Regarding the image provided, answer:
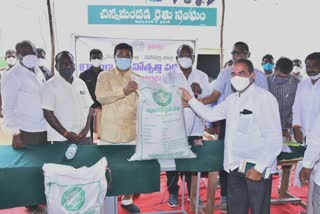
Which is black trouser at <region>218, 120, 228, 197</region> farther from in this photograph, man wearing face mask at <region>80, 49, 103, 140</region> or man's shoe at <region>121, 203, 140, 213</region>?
man wearing face mask at <region>80, 49, 103, 140</region>

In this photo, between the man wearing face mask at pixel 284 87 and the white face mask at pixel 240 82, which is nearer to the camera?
the white face mask at pixel 240 82

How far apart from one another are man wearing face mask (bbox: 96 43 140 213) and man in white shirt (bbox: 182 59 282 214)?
2.40 ft

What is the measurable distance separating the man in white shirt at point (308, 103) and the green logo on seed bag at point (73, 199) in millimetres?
1867

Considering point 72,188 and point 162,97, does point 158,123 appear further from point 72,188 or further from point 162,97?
point 72,188

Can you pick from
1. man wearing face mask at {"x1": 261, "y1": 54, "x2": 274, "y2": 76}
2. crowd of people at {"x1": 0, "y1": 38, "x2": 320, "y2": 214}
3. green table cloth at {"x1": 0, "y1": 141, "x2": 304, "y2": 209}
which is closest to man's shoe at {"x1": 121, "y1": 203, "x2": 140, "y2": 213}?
crowd of people at {"x1": 0, "y1": 38, "x2": 320, "y2": 214}

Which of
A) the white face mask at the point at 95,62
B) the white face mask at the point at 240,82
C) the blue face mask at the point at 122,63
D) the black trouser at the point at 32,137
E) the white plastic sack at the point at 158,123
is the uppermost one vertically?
the white face mask at the point at 95,62

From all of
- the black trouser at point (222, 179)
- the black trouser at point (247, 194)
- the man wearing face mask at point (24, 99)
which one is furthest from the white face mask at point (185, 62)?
the man wearing face mask at point (24, 99)

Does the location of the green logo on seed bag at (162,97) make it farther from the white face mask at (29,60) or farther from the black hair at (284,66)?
the black hair at (284,66)

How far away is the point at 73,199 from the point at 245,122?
3.50ft

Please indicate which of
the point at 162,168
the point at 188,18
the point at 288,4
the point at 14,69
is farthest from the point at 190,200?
the point at 288,4

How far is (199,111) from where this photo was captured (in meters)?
2.09

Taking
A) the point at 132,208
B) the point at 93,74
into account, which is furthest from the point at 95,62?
the point at 132,208

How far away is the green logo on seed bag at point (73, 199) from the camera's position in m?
1.63

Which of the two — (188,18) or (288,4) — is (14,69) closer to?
(188,18)
